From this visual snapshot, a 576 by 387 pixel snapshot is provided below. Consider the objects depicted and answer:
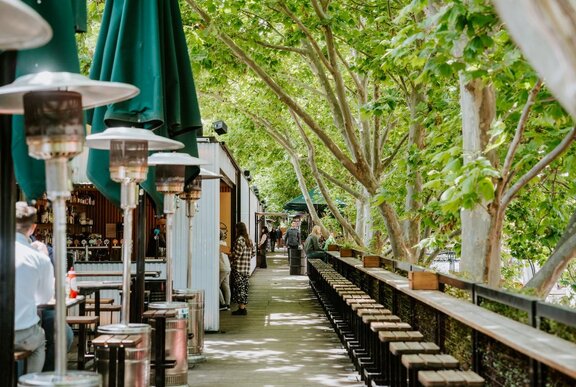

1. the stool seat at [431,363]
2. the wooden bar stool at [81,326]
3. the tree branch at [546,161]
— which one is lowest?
the wooden bar stool at [81,326]

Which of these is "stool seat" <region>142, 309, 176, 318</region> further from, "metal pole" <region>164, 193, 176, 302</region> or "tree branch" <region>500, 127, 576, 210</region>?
"tree branch" <region>500, 127, 576, 210</region>

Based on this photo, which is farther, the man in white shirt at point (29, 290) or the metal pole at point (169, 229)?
the metal pole at point (169, 229)

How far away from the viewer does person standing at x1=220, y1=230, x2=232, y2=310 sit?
1402cm

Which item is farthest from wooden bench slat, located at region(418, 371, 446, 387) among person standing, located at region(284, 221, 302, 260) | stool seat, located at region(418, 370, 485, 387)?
person standing, located at region(284, 221, 302, 260)

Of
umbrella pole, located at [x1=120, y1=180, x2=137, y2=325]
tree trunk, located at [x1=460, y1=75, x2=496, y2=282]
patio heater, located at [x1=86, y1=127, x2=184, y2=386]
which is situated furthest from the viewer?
tree trunk, located at [x1=460, y1=75, x2=496, y2=282]

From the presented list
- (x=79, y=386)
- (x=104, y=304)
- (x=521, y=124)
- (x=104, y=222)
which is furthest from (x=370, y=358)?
(x=104, y=222)

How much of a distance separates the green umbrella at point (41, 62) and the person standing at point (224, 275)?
10.1m

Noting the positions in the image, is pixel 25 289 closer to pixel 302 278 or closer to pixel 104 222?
pixel 104 222

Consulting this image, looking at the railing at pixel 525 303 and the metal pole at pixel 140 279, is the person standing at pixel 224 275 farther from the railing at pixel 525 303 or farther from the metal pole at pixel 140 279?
the railing at pixel 525 303

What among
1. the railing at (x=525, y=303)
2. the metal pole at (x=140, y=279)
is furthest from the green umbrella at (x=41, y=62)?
the metal pole at (x=140, y=279)

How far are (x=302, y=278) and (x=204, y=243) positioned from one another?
43.3 feet

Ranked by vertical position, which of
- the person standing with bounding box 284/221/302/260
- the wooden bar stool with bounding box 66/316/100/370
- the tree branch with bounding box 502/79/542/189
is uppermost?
the tree branch with bounding box 502/79/542/189

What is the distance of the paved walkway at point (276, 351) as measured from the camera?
8398 mm

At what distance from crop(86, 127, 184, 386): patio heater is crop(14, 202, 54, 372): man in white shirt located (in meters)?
0.43
